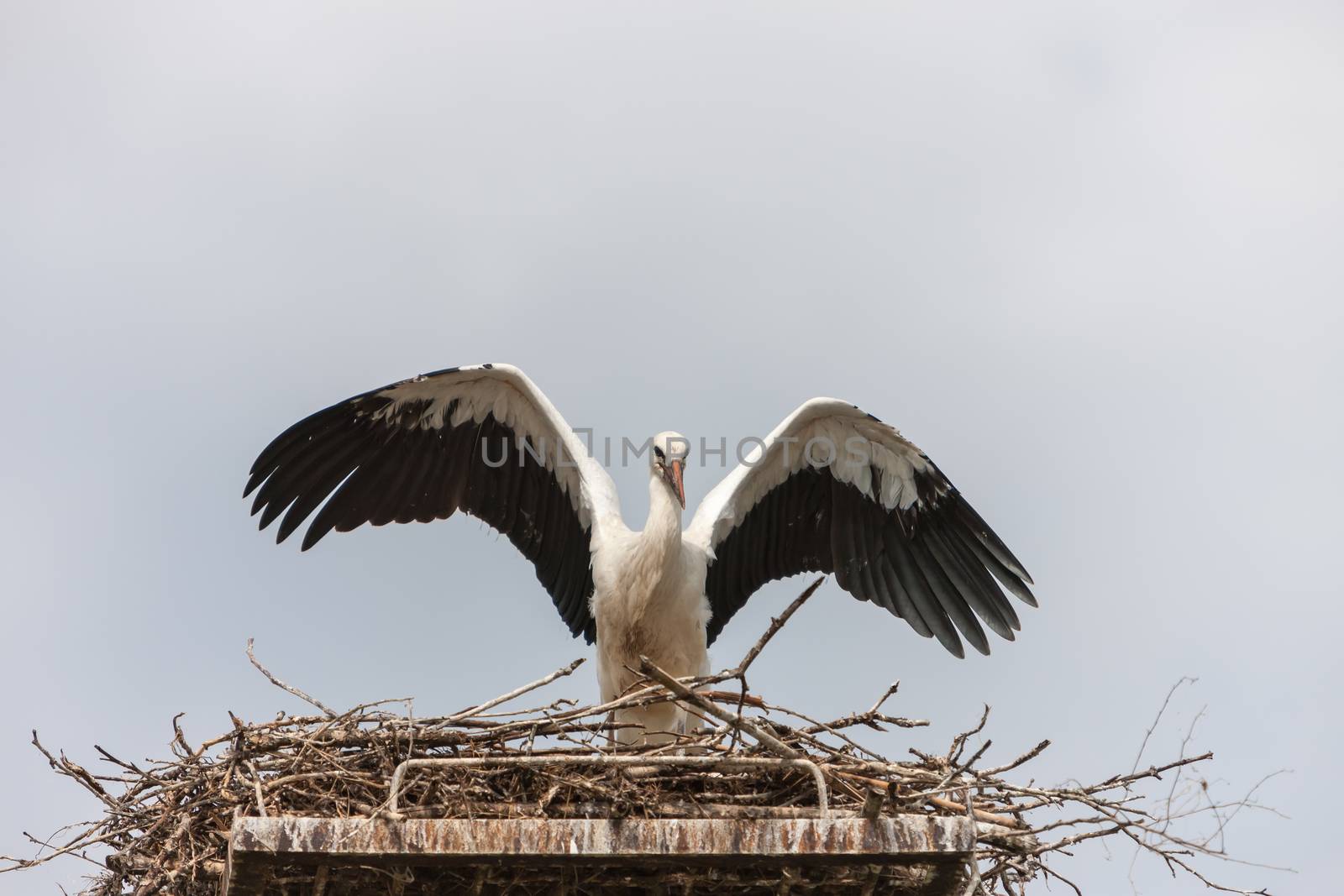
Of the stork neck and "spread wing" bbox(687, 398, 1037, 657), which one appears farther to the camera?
"spread wing" bbox(687, 398, 1037, 657)

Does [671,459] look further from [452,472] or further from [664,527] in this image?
[452,472]

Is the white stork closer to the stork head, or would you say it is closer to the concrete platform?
the stork head

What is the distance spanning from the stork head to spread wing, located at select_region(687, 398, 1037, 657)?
0.48m

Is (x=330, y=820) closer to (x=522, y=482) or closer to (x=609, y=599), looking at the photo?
(x=609, y=599)

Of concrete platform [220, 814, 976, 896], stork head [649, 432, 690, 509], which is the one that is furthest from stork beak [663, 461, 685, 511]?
concrete platform [220, 814, 976, 896]

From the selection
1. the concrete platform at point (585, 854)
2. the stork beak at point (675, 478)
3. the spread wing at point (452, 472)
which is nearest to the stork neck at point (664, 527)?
the stork beak at point (675, 478)

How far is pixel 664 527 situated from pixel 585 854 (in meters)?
2.45

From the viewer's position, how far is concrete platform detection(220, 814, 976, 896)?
4781 mm

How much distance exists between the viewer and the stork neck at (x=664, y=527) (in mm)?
7113

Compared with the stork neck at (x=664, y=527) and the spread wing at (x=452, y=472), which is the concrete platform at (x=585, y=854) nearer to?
the stork neck at (x=664, y=527)

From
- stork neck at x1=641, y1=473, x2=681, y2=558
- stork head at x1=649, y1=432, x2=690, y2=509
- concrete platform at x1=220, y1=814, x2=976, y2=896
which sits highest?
stork head at x1=649, y1=432, x2=690, y2=509

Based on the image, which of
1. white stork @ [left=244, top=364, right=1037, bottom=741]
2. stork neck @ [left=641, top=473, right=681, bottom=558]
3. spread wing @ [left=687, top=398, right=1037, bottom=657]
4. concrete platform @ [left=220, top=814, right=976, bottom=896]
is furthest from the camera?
spread wing @ [left=687, top=398, right=1037, bottom=657]

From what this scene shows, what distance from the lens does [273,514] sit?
311 inches

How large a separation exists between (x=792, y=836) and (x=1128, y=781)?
1.62m
